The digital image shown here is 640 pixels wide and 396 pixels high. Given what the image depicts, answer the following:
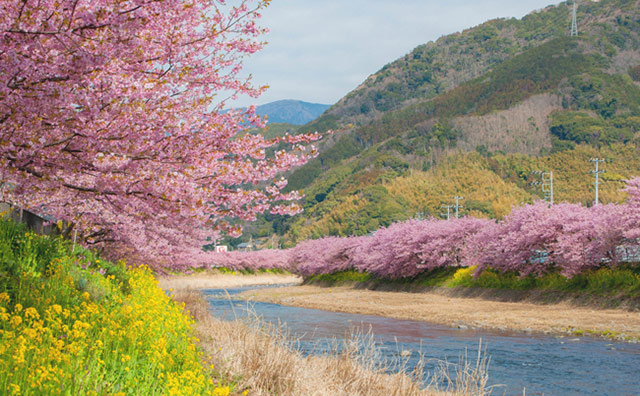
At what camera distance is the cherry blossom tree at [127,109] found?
18.4 feet

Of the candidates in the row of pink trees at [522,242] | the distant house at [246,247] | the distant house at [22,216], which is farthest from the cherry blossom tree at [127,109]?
the distant house at [246,247]

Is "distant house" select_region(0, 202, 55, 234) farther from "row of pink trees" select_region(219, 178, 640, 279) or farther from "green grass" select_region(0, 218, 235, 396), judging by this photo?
Result: "row of pink trees" select_region(219, 178, 640, 279)

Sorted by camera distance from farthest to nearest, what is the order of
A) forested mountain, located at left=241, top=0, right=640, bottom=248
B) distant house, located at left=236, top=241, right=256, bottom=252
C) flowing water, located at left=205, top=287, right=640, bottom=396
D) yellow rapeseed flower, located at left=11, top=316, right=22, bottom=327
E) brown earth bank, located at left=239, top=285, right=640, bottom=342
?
1. distant house, located at left=236, top=241, right=256, bottom=252
2. forested mountain, located at left=241, top=0, right=640, bottom=248
3. brown earth bank, located at left=239, top=285, right=640, bottom=342
4. flowing water, located at left=205, top=287, right=640, bottom=396
5. yellow rapeseed flower, located at left=11, top=316, right=22, bottom=327

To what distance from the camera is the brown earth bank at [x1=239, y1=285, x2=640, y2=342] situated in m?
18.9

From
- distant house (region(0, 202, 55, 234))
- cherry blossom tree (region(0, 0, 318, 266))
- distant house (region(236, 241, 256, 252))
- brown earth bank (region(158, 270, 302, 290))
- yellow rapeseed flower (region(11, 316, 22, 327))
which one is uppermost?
cherry blossom tree (region(0, 0, 318, 266))

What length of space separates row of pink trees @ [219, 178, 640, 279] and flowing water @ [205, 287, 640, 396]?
7474mm

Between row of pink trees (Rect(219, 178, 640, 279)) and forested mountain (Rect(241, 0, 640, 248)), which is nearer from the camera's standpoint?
row of pink trees (Rect(219, 178, 640, 279))

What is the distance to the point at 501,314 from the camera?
2359 cm

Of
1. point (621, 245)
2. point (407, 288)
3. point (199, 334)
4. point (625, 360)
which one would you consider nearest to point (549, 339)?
point (625, 360)

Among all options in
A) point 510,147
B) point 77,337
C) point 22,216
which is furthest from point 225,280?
point 510,147

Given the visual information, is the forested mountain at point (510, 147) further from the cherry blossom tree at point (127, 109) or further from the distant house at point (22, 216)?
the cherry blossom tree at point (127, 109)

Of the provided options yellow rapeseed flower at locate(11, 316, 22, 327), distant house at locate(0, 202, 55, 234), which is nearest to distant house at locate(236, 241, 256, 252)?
distant house at locate(0, 202, 55, 234)

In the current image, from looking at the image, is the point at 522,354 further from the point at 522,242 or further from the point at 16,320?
the point at 522,242

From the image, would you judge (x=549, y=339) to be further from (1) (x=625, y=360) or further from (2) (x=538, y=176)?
(2) (x=538, y=176)
